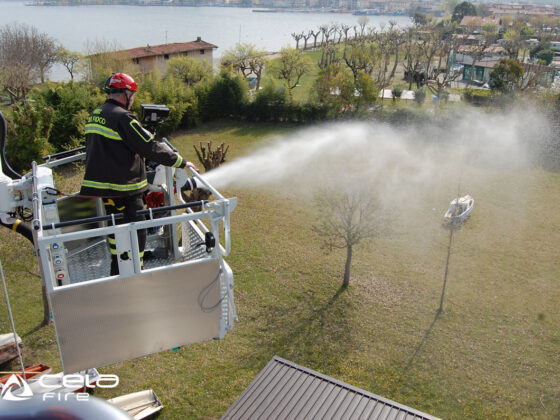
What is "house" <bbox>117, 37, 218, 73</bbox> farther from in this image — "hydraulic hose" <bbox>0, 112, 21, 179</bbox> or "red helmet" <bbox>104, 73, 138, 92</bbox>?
"red helmet" <bbox>104, 73, 138, 92</bbox>

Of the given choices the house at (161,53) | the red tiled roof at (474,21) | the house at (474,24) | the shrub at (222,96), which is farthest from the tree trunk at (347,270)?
the red tiled roof at (474,21)

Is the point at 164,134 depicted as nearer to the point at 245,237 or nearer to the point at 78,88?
the point at 78,88

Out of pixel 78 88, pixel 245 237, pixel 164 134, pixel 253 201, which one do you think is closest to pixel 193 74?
pixel 164 134

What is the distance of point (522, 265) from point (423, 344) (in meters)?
5.48

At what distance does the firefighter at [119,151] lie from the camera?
5055 mm

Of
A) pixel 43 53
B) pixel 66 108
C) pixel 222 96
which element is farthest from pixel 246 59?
pixel 66 108

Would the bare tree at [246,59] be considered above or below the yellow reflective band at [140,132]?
below

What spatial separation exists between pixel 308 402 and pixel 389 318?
5.12 meters

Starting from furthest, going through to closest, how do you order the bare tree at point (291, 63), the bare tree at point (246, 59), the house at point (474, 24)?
the house at point (474, 24), the bare tree at point (246, 59), the bare tree at point (291, 63)

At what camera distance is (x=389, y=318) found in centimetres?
1105

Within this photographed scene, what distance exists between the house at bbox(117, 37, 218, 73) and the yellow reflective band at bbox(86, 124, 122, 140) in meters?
A: 37.8

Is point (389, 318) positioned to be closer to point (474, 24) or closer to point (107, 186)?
point (107, 186)

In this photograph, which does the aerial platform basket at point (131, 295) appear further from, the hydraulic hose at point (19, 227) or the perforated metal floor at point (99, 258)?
the hydraulic hose at point (19, 227)

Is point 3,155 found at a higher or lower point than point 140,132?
lower
